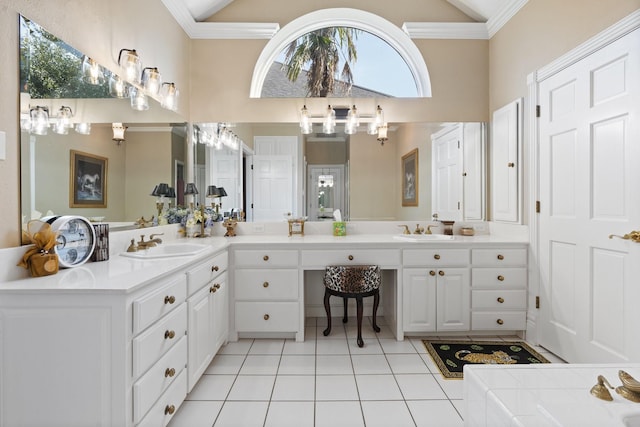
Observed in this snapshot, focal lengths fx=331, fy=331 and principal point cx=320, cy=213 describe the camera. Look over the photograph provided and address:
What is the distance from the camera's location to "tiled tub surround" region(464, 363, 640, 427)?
2.86 feet

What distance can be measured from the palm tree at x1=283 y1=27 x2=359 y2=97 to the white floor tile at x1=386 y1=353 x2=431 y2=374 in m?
2.37

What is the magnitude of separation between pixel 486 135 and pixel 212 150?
2.58 m

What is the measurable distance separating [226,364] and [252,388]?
0.37 meters

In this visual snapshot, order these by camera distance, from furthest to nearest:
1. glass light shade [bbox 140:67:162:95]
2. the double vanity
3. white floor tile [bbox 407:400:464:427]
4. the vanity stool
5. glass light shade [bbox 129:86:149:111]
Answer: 1. the vanity stool
2. glass light shade [bbox 140:67:162:95]
3. glass light shade [bbox 129:86:149:111]
4. white floor tile [bbox 407:400:464:427]
5. the double vanity

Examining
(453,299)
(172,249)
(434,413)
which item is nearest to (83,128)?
(172,249)

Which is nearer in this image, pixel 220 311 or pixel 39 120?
pixel 39 120

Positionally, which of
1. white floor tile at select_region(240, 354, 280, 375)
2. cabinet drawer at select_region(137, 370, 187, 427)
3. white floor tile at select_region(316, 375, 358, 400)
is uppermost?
cabinet drawer at select_region(137, 370, 187, 427)

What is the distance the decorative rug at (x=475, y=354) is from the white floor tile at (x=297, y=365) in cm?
86

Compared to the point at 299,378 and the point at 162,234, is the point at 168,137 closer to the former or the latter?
the point at 162,234

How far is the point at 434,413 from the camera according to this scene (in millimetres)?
1752

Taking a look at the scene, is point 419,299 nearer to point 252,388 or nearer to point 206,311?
point 252,388

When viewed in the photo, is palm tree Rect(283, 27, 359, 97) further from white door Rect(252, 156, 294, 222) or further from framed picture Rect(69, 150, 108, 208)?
framed picture Rect(69, 150, 108, 208)

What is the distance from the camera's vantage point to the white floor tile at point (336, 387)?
1.91 m

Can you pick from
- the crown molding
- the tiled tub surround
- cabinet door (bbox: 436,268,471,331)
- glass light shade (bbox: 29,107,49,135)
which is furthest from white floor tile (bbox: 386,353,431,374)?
the crown molding
